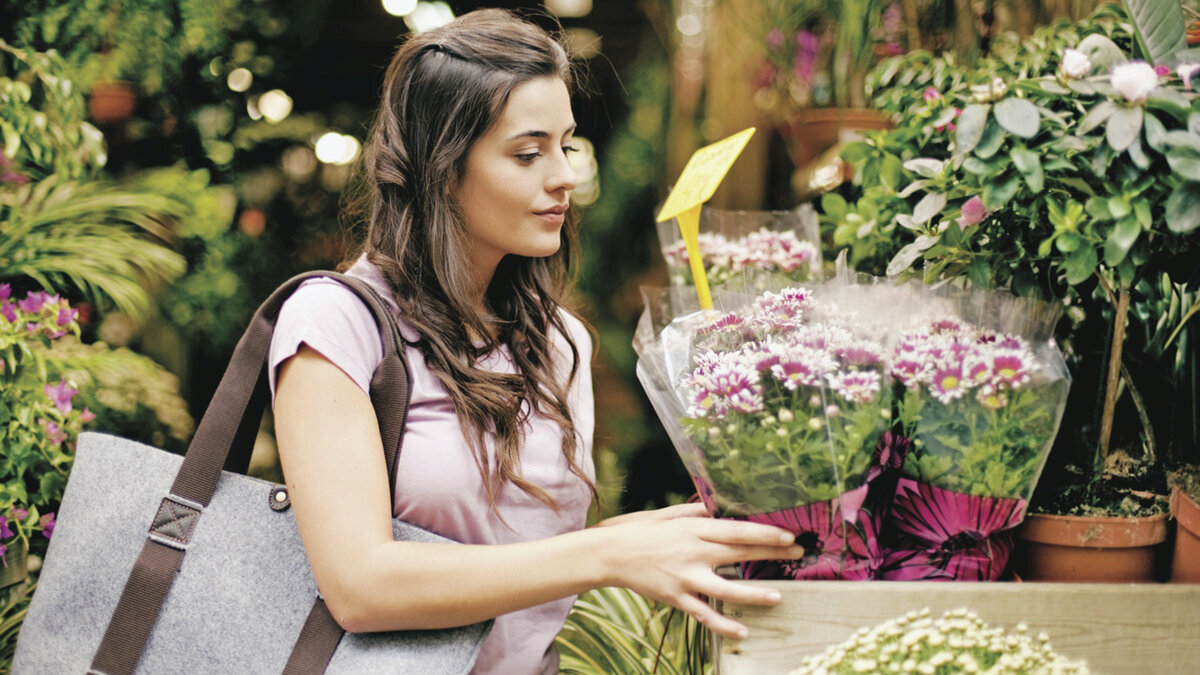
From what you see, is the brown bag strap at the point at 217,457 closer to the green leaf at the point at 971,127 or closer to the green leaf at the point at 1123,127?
the green leaf at the point at 971,127

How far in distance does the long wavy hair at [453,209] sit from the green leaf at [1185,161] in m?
0.78

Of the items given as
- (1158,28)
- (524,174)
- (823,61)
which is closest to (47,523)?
(524,174)

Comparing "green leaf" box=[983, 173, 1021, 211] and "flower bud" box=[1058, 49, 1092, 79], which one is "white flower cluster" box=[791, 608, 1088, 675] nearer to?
"green leaf" box=[983, 173, 1021, 211]

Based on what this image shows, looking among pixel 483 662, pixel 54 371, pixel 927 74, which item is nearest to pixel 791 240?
pixel 927 74

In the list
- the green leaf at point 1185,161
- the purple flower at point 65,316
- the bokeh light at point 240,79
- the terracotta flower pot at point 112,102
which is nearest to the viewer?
the green leaf at point 1185,161

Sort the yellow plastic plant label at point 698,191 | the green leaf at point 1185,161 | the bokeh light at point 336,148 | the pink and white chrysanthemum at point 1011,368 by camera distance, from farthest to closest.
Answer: the bokeh light at point 336,148, the yellow plastic plant label at point 698,191, the pink and white chrysanthemum at point 1011,368, the green leaf at point 1185,161

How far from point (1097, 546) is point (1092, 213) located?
0.40m

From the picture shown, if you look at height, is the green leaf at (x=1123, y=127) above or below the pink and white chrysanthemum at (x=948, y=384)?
above

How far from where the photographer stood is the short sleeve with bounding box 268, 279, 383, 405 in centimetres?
103

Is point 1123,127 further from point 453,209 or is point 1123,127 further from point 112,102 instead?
point 112,102

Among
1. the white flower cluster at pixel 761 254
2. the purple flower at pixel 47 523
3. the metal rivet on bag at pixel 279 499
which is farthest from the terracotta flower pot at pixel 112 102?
the metal rivet on bag at pixel 279 499

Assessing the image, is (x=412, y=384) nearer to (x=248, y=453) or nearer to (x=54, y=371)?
(x=248, y=453)

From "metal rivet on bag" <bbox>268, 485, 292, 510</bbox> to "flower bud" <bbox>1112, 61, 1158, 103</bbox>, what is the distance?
1011 mm

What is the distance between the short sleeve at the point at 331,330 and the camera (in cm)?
103
